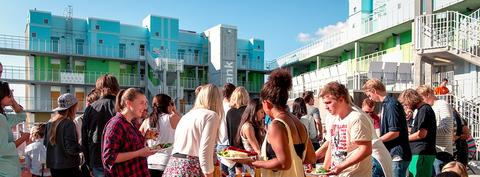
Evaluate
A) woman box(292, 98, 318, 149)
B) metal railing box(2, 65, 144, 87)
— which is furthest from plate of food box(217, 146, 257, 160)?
metal railing box(2, 65, 144, 87)

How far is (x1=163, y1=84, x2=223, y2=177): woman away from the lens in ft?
13.3

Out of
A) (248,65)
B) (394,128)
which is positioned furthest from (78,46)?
(394,128)

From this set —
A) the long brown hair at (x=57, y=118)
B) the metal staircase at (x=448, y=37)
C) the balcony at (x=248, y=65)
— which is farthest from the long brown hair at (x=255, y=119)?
the balcony at (x=248, y=65)

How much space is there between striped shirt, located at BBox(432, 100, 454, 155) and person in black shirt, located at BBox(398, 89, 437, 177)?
71 centimetres

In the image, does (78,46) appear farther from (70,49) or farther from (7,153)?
(7,153)

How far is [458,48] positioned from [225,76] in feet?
93.2

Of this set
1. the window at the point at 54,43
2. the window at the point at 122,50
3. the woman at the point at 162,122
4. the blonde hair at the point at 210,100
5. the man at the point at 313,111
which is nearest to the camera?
the blonde hair at the point at 210,100

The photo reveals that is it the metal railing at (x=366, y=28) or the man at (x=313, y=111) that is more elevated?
the metal railing at (x=366, y=28)

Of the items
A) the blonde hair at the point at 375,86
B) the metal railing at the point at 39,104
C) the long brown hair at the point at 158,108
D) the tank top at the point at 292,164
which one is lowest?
the metal railing at the point at 39,104

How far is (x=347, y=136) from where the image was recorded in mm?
4008

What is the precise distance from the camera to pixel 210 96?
4.27 m

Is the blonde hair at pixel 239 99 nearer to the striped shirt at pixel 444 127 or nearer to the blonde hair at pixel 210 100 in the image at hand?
the blonde hair at pixel 210 100

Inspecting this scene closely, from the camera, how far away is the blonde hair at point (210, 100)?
4262mm

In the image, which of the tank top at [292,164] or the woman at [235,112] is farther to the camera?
the woman at [235,112]
